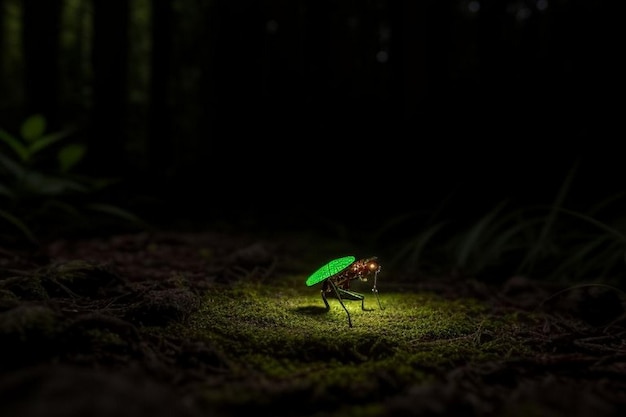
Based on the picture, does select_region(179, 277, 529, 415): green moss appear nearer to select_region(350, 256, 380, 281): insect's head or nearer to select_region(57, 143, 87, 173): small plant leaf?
select_region(350, 256, 380, 281): insect's head

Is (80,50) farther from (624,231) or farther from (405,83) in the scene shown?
(624,231)

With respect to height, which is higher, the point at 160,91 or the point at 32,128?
the point at 160,91

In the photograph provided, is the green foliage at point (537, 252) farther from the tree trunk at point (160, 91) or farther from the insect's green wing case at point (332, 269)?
the tree trunk at point (160, 91)

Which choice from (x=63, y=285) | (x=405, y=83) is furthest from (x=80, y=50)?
(x=63, y=285)

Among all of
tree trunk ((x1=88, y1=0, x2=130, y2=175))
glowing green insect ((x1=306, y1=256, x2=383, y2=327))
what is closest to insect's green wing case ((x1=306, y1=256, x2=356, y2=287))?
glowing green insect ((x1=306, y1=256, x2=383, y2=327))

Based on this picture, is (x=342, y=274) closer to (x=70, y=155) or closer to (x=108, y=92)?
(x=70, y=155)

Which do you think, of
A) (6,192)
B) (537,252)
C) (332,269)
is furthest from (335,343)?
(6,192)
